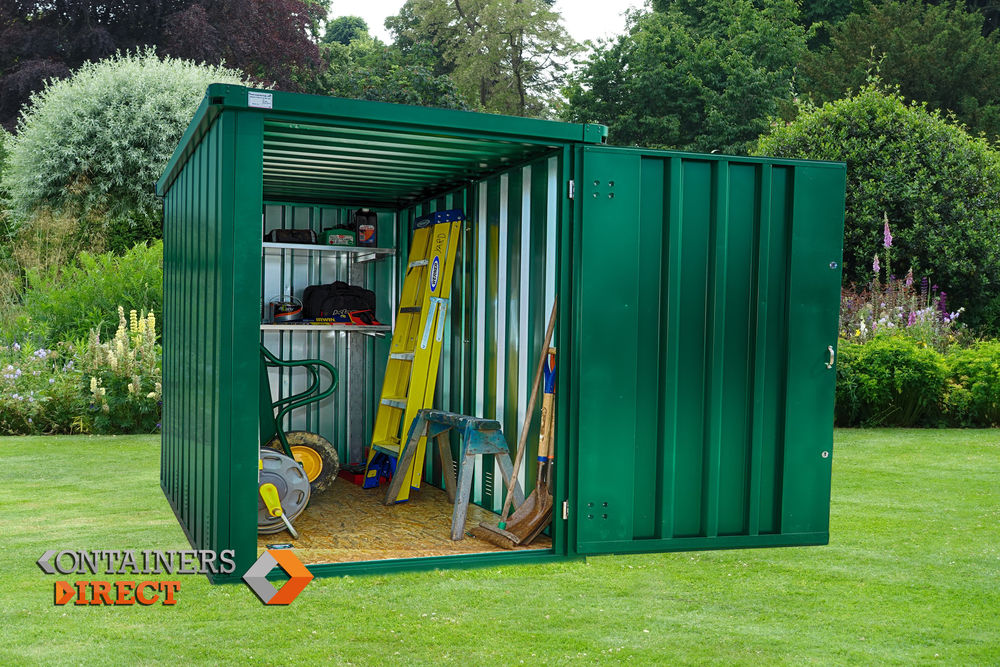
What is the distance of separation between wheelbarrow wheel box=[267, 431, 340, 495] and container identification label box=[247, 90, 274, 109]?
2993 mm

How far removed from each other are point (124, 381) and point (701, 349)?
7.02m

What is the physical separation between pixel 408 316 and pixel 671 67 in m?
21.2

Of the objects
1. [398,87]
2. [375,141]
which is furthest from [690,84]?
[375,141]

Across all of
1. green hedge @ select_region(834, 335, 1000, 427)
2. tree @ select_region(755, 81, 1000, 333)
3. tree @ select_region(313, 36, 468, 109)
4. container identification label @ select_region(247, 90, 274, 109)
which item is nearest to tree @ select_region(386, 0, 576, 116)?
tree @ select_region(313, 36, 468, 109)

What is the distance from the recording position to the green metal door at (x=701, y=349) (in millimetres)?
5508

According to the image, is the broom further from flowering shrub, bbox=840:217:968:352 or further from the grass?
flowering shrub, bbox=840:217:968:352

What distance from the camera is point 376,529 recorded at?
245 inches

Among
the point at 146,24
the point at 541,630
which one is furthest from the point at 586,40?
the point at 541,630

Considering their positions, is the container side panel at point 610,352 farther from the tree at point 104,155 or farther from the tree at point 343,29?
the tree at point 343,29

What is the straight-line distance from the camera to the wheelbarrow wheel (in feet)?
23.5

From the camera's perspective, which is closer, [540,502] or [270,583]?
[270,583]

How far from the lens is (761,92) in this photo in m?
26.3

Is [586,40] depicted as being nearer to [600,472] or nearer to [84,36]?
[84,36]

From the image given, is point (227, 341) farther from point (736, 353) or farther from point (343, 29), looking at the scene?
point (343, 29)
